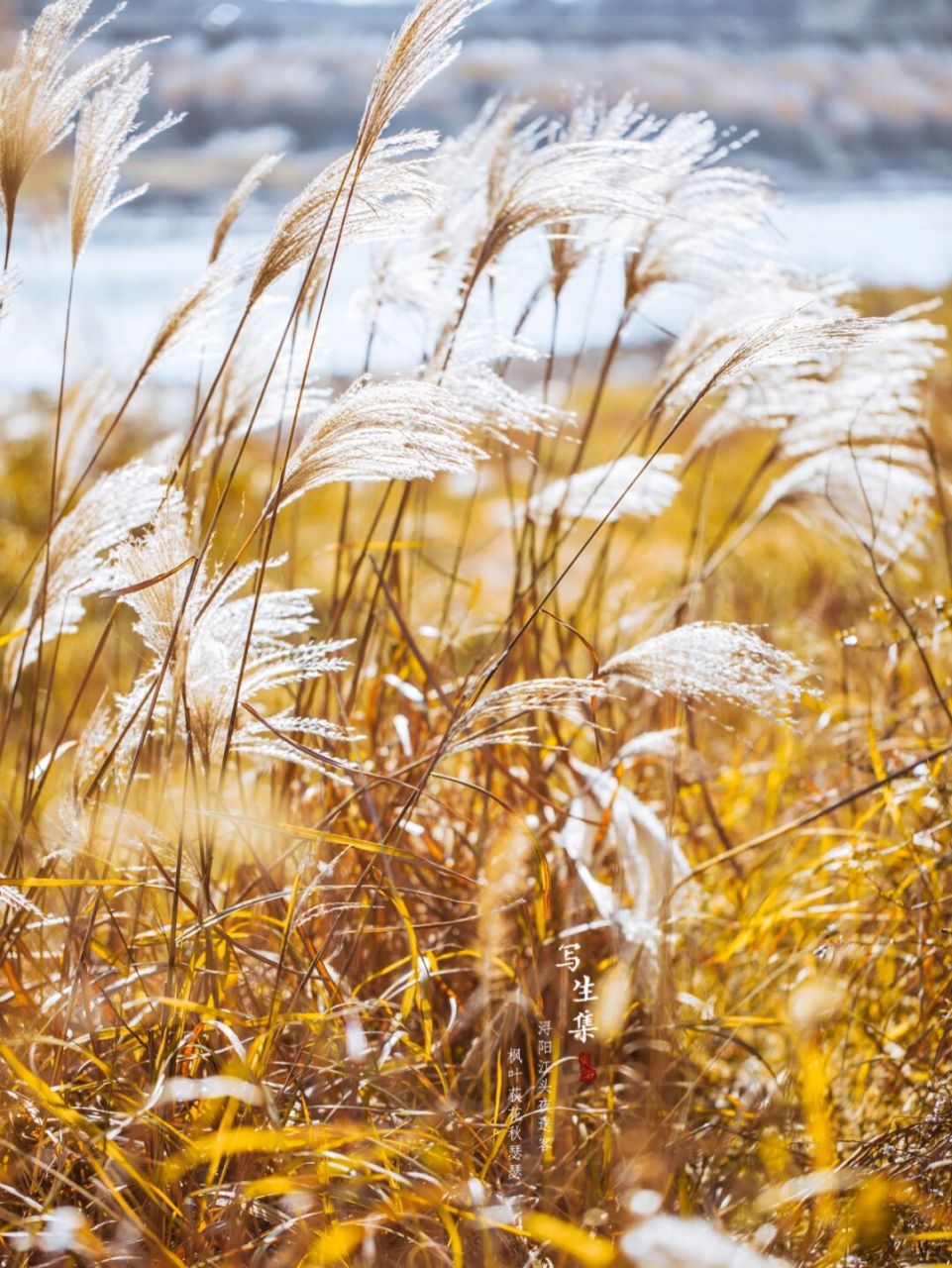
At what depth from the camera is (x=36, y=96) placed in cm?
100

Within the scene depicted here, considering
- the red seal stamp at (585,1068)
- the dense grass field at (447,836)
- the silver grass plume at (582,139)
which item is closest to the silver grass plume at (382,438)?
the dense grass field at (447,836)

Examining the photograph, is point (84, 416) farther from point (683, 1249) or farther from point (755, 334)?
point (683, 1249)

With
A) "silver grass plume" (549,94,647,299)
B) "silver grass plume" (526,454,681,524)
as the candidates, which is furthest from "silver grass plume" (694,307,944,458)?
"silver grass plume" (549,94,647,299)

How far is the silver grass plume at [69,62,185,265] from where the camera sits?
1.08 meters

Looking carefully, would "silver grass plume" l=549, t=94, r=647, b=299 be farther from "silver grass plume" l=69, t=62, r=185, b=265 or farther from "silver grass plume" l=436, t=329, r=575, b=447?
"silver grass plume" l=69, t=62, r=185, b=265

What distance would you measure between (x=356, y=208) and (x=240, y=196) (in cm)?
26

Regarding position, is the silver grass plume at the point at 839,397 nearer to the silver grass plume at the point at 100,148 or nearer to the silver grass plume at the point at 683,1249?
the silver grass plume at the point at 100,148

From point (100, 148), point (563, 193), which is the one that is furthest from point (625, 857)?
point (100, 148)

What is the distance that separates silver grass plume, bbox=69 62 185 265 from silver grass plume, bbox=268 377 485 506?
408 mm

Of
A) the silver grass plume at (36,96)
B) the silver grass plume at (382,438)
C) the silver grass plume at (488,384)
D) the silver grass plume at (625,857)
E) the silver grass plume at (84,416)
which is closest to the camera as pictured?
the silver grass plume at (382,438)

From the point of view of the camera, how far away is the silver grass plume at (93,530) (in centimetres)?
109

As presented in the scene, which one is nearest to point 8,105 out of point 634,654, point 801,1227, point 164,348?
point 164,348

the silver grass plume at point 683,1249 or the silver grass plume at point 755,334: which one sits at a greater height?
the silver grass plume at point 755,334

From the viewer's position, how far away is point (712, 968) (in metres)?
1.52
